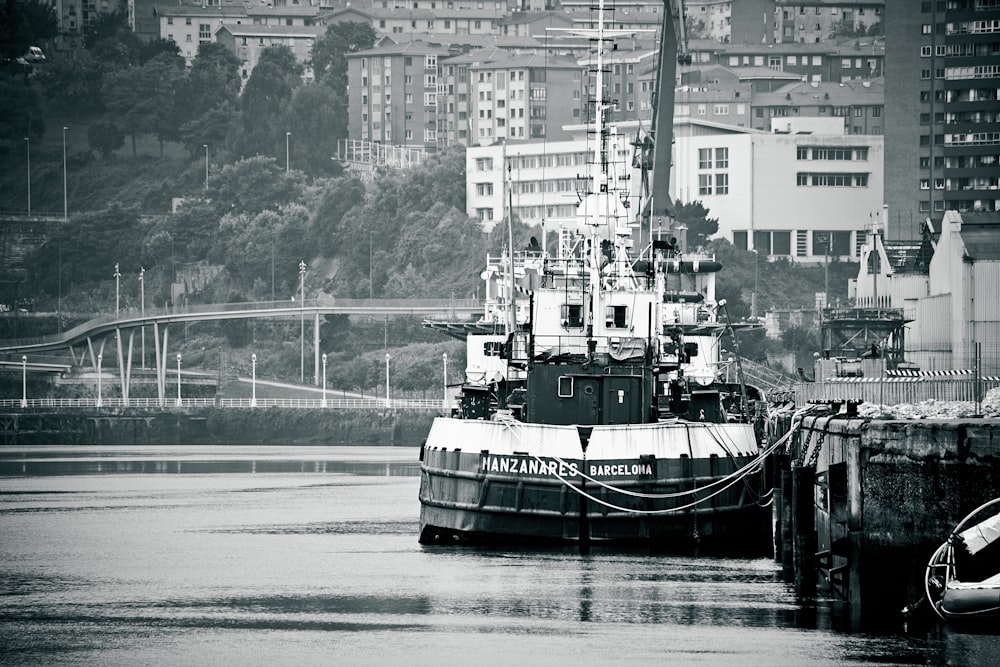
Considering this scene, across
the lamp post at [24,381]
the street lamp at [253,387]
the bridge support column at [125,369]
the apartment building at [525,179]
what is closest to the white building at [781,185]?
the apartment building at [525,179]

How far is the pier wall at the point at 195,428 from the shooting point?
15575 cm

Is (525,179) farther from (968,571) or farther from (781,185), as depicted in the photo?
(968,571)

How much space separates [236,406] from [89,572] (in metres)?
105

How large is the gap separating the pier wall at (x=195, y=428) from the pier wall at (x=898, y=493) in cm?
11604

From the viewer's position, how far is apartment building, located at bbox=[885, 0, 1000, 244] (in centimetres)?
15938

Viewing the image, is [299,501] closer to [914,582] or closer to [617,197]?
[617,197]

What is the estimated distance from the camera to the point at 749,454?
54.4 meters

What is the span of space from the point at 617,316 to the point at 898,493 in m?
21.3

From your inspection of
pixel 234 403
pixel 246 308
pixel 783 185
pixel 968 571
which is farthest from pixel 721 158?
pixel 968 571

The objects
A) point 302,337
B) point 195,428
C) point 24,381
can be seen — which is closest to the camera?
point 195,428

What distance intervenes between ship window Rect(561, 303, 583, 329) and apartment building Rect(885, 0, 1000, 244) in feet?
352

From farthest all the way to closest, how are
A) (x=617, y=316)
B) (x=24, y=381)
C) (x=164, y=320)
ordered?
(x=164, y=320) → (x=24, y=381) → (x=617, y=316)

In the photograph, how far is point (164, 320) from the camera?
17388 centimetres

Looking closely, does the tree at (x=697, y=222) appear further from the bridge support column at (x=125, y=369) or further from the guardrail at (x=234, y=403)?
the bridge support column at (x=125, y=369)
